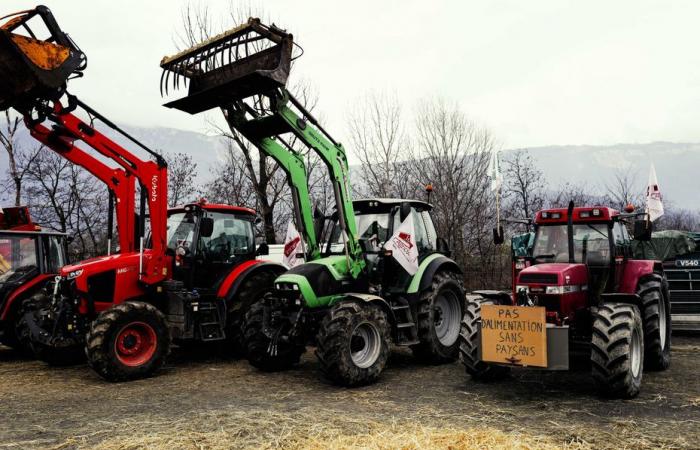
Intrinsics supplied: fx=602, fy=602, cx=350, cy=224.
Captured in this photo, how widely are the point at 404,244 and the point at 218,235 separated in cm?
302

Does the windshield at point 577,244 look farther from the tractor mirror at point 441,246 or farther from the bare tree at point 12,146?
the bare tree at point 12,146

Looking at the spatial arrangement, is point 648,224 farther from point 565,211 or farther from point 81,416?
point 81,416

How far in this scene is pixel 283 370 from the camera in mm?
7766

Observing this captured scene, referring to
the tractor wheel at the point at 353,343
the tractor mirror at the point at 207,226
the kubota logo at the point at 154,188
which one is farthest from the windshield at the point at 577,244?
the kubota logo at the point at 154,188

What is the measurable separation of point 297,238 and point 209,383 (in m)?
2.29

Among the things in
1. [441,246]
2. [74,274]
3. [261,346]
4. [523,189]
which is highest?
[523,189]

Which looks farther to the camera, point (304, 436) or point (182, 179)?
point (182, 179)

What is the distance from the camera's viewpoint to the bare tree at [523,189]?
75.2ft

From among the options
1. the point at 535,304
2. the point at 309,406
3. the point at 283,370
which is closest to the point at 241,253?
the point at 283,370

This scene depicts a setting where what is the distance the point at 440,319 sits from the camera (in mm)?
8477

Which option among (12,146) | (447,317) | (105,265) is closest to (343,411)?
(447,317)

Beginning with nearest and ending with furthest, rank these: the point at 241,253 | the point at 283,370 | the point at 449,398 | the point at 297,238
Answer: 1. the point at 449,398
2. the point at 283,370
3. the point at 297,238
4. the point at 241,253

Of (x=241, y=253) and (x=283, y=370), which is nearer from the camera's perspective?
(x=283, y=370)

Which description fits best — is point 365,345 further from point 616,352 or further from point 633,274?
point 633,274
